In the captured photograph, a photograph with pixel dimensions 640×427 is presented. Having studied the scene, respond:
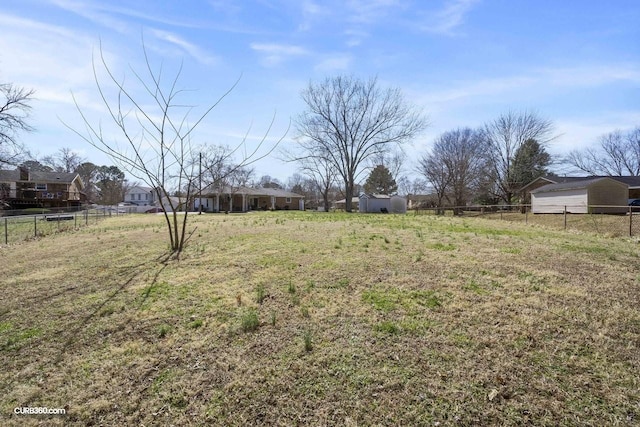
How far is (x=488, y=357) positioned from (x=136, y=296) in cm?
451

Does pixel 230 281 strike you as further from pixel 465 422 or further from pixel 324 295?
pixel 465 422

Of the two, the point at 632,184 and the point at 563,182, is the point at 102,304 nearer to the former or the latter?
the point at 563,182

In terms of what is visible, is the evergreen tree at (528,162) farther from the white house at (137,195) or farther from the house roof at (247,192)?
the white house at (137,195)

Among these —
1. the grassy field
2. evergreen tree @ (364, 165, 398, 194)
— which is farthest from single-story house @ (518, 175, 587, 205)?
the grassy field

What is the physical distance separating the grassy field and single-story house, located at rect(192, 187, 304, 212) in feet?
114

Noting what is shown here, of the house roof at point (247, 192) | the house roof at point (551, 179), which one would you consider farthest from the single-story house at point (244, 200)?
the house roof at point (551, 179)

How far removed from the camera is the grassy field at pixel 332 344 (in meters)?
2.26

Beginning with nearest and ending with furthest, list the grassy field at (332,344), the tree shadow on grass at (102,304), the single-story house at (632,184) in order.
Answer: the grassy field at (332,344) → the tree shadow on grass at (102,304) → the single-story house at (632,184)

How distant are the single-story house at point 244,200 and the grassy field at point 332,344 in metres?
34.7

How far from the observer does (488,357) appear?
2.71m

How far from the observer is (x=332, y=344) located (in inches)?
119

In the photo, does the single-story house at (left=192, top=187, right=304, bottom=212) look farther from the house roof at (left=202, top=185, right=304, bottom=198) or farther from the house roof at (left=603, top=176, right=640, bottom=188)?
the house roof at (left=603, top=176, right=640, bottom=188)

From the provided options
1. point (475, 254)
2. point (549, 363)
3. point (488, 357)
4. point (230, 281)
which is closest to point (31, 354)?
point (230, 281)

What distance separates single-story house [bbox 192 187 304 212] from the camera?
132ft
